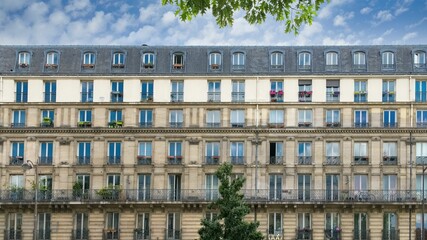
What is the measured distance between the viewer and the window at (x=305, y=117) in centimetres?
6092

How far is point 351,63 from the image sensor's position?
61.7 m

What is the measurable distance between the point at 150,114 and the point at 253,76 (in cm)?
910

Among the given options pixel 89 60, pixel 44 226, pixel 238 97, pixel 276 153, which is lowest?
pixel 44 226

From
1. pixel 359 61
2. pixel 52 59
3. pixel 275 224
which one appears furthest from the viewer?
pixel 52 59

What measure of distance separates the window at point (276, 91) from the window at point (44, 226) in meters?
20.7

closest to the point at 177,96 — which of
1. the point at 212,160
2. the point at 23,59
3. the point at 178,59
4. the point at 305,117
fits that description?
the point at 178,59

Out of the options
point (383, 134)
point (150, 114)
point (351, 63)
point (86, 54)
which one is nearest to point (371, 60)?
point (351, 63)

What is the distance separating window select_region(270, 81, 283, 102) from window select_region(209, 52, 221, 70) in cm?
Answer: 482

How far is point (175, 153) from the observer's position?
61.0 m

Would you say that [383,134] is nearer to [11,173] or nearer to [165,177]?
[165,177]

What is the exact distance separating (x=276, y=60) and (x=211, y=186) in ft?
39.2

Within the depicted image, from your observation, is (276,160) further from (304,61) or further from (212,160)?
(304,61)

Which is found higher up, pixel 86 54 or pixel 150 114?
pixel 86 54

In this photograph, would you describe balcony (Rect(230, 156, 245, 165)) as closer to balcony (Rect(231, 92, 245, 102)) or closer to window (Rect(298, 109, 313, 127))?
balcony (Rect(231, 92, 245, 102))
